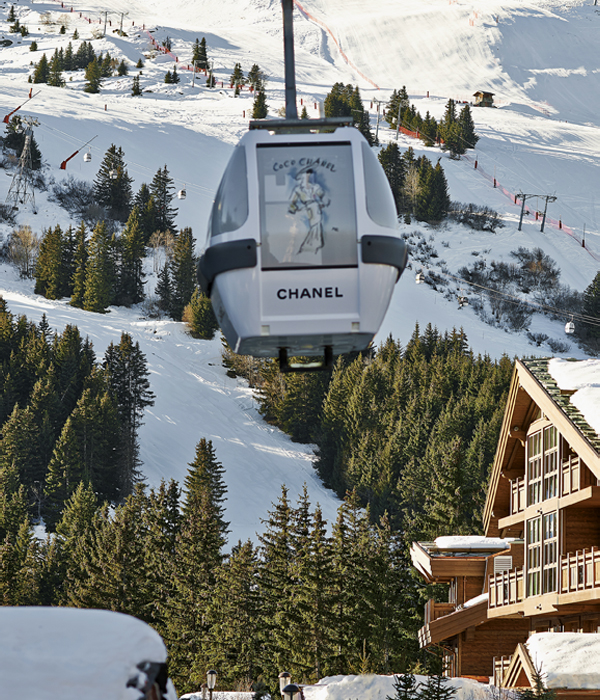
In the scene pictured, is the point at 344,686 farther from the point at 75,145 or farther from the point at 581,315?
the point at 75,145

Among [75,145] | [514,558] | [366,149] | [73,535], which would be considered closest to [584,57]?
[75,145]

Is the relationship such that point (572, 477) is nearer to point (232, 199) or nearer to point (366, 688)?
point (366, 688)

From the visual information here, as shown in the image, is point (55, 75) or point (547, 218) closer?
point (547, 218)

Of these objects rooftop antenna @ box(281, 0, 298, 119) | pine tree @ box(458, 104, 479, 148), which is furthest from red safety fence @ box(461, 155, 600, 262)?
rooftop antenna @ box(281, 0, 298, 119)

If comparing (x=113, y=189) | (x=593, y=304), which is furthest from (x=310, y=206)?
(x=113, y=189)

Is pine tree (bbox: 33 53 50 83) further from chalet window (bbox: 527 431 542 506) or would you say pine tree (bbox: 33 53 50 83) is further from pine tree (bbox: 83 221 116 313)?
chalet window (bbox: 527 431 542 506)
